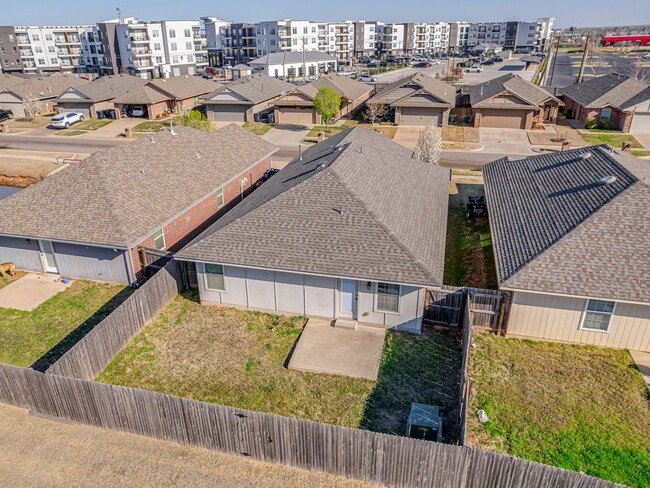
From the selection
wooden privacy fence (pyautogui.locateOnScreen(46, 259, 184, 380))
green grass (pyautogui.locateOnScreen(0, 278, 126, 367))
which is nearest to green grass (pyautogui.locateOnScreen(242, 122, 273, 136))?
green grass (pyautogui.locateOnScreen(0, 278, 126, 367))

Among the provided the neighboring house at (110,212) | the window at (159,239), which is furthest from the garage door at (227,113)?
the window at (159,239)

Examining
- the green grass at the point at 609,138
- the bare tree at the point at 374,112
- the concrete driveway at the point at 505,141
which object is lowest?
the concrete driveway at the point at 505,141

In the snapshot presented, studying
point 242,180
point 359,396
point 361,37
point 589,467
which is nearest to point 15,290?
point 242,180

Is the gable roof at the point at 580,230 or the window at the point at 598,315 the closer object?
the gable roof at the point at 580,230

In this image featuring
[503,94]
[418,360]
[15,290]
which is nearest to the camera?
[418,360]

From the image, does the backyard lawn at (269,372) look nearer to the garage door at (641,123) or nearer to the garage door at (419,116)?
the garage door at (419,116)

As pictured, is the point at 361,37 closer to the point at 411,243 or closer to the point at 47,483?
the point at 411,243

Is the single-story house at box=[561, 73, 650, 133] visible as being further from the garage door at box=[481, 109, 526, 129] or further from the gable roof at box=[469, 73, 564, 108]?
the garage door at box=[481, 109, 526, 129]
